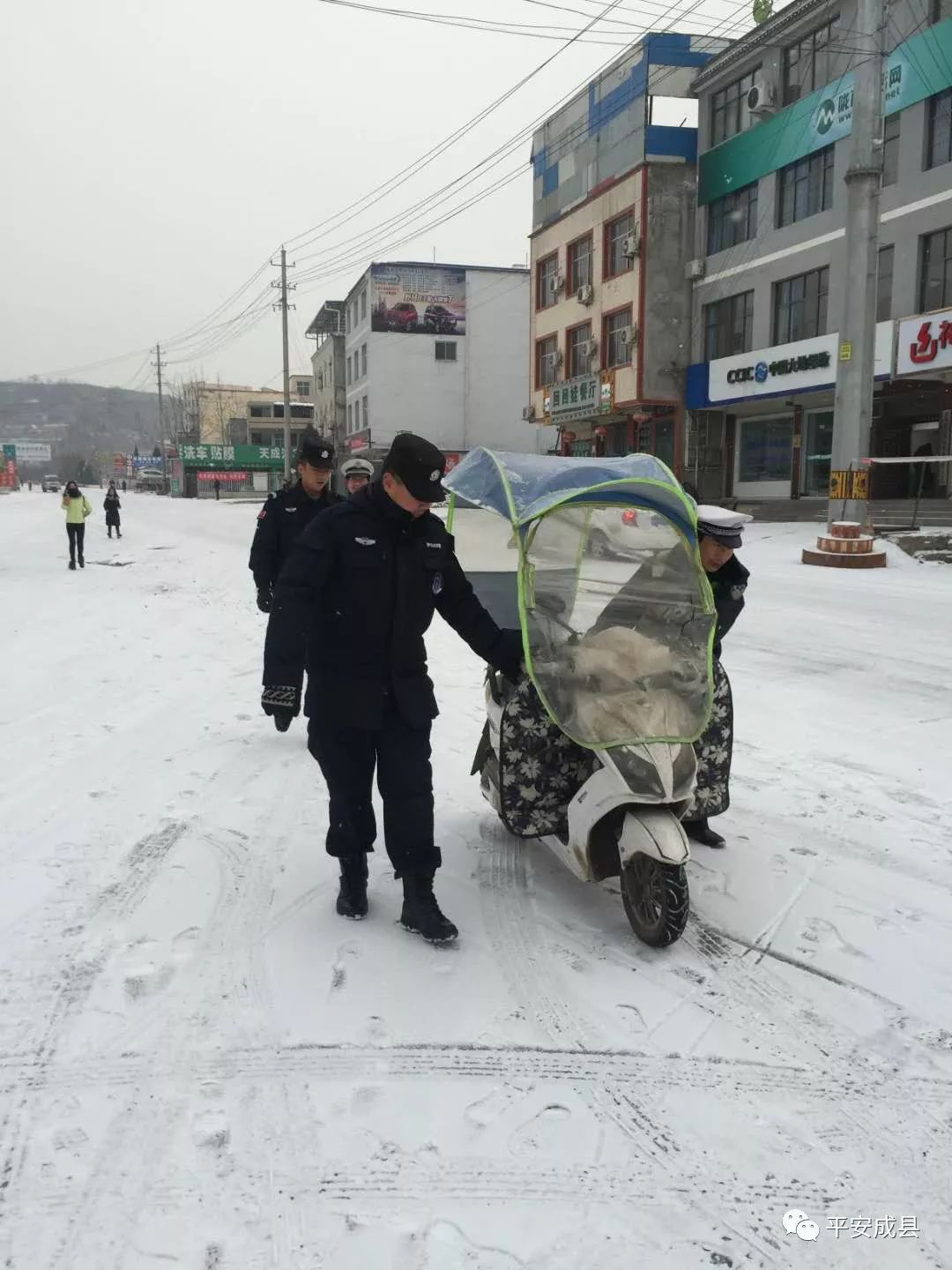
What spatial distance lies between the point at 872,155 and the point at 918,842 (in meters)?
13.8

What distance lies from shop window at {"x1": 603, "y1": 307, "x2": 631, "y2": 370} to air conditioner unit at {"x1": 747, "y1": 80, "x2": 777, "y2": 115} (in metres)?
6.72

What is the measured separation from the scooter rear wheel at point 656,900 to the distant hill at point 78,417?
148789mm

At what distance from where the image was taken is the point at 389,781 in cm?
339

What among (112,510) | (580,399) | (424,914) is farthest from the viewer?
(580,399)

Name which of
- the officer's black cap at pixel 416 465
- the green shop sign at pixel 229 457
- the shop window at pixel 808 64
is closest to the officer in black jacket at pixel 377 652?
the officer's black cap at pixel 416 465

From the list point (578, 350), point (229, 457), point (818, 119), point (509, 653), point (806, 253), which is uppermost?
point (818, 119)

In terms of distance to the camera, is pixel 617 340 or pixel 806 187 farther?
pixel 617 340

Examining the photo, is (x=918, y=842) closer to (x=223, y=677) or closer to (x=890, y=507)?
(x=223, y=677)

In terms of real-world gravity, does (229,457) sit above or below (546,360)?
below

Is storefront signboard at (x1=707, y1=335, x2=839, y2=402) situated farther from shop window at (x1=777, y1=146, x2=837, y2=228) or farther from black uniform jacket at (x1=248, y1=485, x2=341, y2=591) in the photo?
black uniform jacket at (x1=248, y1=485, x2=341, y2=591)

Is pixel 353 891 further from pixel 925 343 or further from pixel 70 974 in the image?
pixel 925 343

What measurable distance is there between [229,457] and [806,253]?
5723 centimetres

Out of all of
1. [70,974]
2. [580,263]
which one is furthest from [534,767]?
[580,263]

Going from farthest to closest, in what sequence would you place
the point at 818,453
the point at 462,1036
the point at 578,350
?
the point at 578,350 → the point at 818,453 → the point at 462,1036
